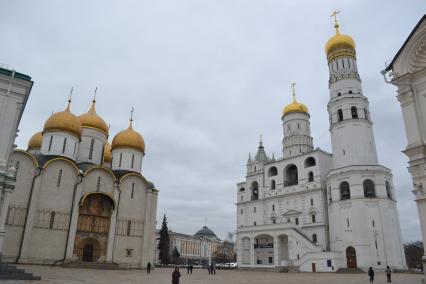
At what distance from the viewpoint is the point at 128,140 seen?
33.5m

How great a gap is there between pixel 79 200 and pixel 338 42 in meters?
31.8

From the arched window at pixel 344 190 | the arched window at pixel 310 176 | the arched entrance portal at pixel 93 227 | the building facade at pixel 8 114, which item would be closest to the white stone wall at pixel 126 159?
the arched entrance portal at pixel 93 227

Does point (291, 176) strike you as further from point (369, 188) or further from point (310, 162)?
point (369, 188)

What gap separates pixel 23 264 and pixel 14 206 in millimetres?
4201

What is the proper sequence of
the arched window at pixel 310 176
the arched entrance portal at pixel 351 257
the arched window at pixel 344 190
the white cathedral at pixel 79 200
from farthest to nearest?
the arched window at pixel 310 176 → the arched window at pixel 344 190 → the arched entrance portal at pixel 351 257 → the white cathedral at pixel 79 200

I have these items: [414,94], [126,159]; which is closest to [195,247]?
[126,159]

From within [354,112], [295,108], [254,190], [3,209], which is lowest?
[3,209]

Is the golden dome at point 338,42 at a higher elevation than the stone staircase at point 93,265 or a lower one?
higher

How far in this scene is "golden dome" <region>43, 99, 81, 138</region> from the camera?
30092 millimetres

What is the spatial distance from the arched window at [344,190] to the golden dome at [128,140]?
67.1 feet

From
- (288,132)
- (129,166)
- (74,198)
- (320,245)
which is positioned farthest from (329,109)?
(74,198)

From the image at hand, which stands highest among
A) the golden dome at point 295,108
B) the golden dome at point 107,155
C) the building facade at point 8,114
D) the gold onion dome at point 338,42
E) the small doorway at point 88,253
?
the gold onion dome at point 338,42

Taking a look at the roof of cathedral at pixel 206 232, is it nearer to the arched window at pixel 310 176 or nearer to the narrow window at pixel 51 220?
the arched window at pixel 310 176

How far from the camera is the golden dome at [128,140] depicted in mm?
33344
